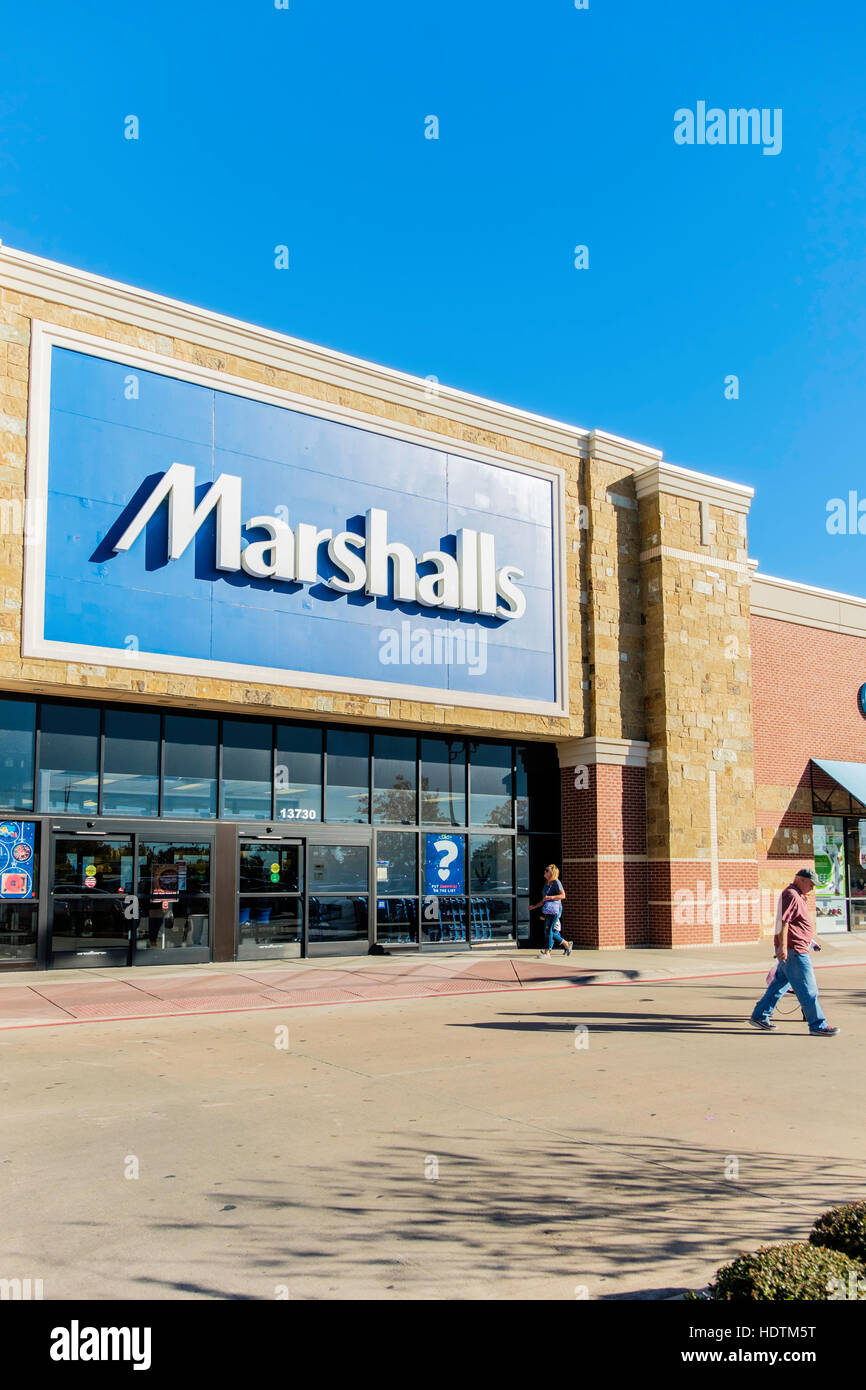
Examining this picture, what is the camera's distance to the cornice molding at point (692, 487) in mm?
22922

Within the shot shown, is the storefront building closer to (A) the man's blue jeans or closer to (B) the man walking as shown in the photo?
(B) the man walking

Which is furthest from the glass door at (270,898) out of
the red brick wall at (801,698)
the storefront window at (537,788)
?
the red brick wall at (801,698)

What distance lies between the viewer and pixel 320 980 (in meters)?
15.9

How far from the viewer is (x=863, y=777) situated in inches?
1050

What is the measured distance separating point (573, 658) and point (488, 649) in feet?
6.64

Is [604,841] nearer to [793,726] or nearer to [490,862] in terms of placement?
[490,862]

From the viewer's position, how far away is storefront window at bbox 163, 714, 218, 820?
17.9 m

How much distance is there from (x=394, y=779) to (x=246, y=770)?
3000 millimetres

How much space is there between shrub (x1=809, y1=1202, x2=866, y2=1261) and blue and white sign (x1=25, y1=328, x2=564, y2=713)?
535 inches

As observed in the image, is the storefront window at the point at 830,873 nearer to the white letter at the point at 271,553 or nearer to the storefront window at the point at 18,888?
the white letter at the point at 271,553

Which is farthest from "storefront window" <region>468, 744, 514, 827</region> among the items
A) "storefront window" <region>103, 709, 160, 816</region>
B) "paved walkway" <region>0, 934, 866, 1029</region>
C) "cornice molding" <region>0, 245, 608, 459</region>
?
"storefront window" <region>103, 709, 160, 816</region>

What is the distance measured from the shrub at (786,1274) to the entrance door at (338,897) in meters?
15.8
